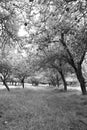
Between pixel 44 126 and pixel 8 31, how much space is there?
514 centimetres

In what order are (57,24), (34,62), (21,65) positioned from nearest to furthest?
1. (57,24)
2. (34,62)
3. (21,65)

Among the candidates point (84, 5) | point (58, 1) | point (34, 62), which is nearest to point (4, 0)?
point (58, 1)

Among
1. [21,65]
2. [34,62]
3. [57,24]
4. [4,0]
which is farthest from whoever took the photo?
[21,65]

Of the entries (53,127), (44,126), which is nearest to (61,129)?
(53,127)

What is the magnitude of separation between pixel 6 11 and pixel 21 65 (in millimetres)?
20576

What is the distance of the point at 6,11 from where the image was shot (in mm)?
6637

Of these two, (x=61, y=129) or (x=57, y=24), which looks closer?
(x=61, y=129)

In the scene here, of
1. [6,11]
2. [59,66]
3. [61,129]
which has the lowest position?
[61,129]

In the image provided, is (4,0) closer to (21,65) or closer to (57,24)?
(57,24)

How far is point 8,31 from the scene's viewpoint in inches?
268

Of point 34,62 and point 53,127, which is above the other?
point 34,62

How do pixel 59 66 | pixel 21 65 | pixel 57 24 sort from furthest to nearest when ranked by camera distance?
1. pixel 21 65
2. pixel 59 66
3. pixel 57 24

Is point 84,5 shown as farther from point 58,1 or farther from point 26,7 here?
point 26,7

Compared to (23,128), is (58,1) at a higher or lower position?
higher
